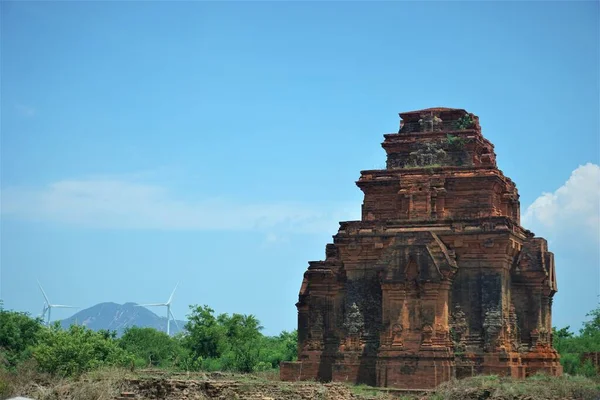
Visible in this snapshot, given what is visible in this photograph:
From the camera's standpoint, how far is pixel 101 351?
143 ft

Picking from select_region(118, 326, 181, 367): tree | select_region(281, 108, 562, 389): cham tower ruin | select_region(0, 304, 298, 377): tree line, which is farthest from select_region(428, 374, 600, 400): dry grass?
select_region(118, 326, 181, 367): tree

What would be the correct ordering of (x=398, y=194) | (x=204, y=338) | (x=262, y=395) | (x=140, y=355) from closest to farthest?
(x=262, y=395)
(x=398, y=194)
(x=204, y=338)
(x=140, y=355)

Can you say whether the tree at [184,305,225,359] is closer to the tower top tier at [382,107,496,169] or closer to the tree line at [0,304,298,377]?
the tree line at [0,304,298,377]

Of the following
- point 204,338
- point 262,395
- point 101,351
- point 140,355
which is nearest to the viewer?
point 262,395

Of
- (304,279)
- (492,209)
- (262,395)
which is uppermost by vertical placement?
(492,209)

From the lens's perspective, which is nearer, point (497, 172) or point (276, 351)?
point (497, 172)

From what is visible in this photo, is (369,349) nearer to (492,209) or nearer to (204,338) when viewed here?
(492,209)

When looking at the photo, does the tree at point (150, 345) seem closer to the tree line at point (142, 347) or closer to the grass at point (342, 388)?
the tree line at point (142, 347)

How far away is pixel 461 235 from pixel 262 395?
993 centimetres

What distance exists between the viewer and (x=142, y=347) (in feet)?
203

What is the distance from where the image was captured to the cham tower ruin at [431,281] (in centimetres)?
3356

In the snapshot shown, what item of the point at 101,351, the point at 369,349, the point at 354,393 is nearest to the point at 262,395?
the point at 354,393

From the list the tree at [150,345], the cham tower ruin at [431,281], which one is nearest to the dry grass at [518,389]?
the cham tower ruin at [431,281]

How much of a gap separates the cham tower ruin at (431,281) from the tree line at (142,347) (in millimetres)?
7872
